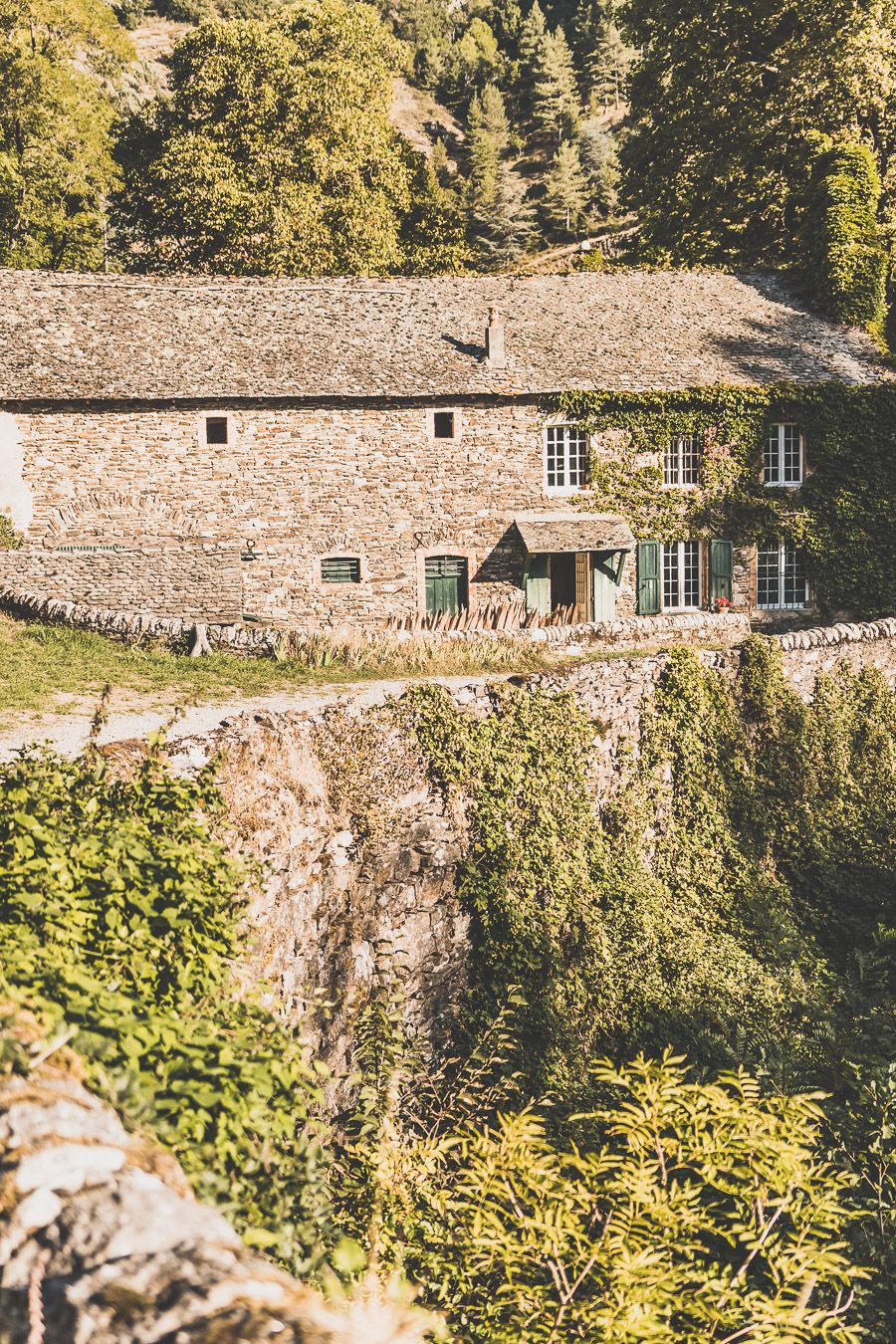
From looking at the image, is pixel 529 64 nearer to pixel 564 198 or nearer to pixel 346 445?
pixel 564 198

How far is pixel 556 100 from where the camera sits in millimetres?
90875

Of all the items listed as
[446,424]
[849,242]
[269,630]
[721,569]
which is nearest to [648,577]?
[721,569]

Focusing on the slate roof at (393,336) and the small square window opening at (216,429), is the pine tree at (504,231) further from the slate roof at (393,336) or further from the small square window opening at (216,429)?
the small square window opening at (216,429)

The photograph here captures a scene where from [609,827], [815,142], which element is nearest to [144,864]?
[609,827]

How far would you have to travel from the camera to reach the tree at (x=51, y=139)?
32562mm

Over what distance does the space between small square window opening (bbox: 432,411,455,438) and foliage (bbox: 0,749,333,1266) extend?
1769 cm

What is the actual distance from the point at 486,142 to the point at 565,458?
218ft

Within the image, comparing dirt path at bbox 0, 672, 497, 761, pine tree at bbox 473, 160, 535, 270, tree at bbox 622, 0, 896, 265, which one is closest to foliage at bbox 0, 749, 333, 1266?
dirt path at bbox 0, 672, 497, 761

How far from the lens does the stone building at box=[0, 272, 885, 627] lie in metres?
22.6

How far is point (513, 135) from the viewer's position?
298 feet

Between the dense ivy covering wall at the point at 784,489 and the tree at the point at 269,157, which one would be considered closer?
the dense ivy covering wall at the point at 784,489

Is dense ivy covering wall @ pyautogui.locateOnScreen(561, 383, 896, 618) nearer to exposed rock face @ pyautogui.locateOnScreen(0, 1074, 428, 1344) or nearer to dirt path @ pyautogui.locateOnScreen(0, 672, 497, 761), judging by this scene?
dirt path @ pyautogui.locateOnScreen(0, 672, 497, 761)

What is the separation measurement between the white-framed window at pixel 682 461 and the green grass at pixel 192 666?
9.26m

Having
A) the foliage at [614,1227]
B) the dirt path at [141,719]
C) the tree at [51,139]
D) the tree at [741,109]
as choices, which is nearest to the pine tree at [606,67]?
the tree at [741,109]
